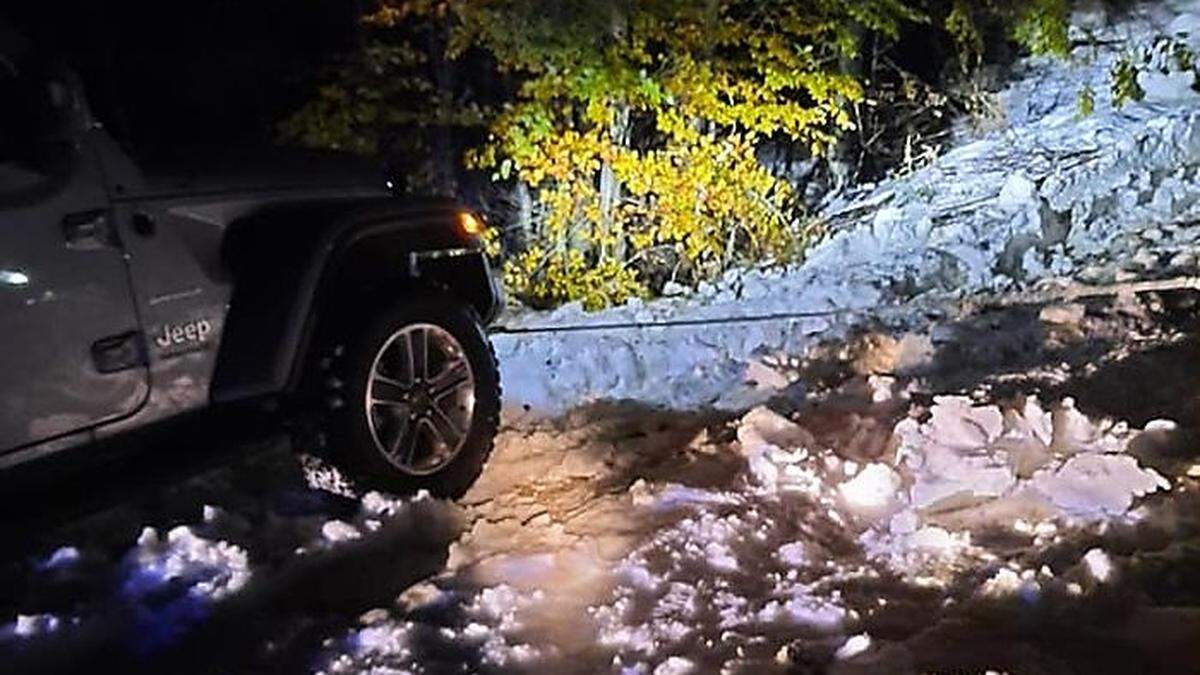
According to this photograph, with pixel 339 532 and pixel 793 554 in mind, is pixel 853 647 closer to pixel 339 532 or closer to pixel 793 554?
pixel 793 554

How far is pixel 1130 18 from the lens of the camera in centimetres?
1330

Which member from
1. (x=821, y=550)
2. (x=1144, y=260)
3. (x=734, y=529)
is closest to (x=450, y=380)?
(x=734, y=529)

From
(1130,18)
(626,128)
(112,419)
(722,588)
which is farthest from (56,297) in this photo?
(1130,18)

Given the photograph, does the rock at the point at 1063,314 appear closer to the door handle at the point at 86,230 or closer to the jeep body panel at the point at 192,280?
the jeep body panel at the point at 192,280

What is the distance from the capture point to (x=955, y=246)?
890 cm

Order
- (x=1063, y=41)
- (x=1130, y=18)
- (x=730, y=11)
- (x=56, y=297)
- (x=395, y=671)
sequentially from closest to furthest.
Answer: (x=395, y=671), (x=56, y=297), (x=730, y=11), (x=1063, y=41), (x=1130, y=18)

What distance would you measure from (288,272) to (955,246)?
581 cm

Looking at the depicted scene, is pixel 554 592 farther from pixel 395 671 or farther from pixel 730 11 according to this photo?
pixel 730 11

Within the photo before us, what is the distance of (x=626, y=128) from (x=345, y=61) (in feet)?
6.88

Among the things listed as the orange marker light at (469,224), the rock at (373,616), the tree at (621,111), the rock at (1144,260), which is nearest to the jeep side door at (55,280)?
the rock at (373,616)

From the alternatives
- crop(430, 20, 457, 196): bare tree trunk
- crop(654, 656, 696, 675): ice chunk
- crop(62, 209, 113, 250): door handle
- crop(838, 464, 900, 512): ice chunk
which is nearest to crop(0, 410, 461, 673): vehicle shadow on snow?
crop(62, 209, 113, 250): door handle

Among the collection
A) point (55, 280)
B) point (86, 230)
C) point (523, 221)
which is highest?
point (86, 230)

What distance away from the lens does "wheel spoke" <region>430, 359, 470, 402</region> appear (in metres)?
4.94

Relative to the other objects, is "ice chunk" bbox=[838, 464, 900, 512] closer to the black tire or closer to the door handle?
the black tire
